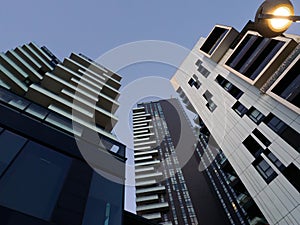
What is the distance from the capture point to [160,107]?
95812mm

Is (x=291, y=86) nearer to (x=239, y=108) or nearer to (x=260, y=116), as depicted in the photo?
(x=260, y=116)

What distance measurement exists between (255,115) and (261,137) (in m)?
2.66

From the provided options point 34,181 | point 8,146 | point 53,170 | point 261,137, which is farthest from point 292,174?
point 8,146

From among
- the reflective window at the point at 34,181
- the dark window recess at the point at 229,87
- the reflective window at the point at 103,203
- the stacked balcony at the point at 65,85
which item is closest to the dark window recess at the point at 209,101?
the dark window recess at the point at 229,87

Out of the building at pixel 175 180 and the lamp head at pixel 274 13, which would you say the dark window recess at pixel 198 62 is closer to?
the building at pixel 175 180

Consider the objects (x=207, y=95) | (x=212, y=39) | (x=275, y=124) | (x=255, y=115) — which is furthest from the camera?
(x=212, y=39)

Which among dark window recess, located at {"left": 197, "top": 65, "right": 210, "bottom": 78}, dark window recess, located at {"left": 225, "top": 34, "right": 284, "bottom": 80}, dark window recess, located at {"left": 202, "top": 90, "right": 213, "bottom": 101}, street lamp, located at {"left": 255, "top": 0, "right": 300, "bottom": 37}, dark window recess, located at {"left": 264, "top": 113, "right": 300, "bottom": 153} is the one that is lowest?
street lamp, located at {"left": 255, "top": 0, "right": 300, "bottom": 37}

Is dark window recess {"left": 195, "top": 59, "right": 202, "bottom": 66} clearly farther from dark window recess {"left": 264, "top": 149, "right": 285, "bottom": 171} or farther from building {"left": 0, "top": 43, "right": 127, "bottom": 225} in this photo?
building {"left": 0, "top": 43, "right": 127, "bottom": 225}

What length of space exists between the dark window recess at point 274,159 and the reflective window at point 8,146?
57.4 feet

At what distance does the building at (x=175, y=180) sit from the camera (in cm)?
4558

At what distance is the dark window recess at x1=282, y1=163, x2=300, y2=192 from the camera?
15875 mm

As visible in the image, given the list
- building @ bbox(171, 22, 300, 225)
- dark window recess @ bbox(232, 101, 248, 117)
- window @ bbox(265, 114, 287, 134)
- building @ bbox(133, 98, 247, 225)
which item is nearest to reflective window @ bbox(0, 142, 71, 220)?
building @ bbox(171, 22, 300, 225)

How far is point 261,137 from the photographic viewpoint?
20219 millimetres

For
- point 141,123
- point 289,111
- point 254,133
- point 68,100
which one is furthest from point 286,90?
point 141,123
